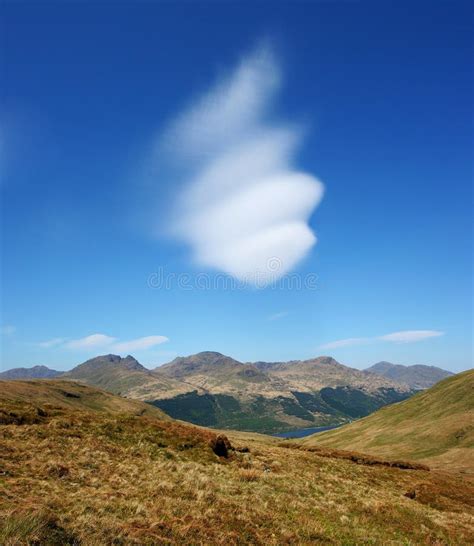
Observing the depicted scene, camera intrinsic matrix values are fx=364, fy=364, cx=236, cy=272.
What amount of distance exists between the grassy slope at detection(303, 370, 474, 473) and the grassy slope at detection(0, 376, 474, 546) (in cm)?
6114

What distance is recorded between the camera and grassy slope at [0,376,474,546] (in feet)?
46.3

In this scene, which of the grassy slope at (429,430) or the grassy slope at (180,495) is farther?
the grassy slope at (429,430)

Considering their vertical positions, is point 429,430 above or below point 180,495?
below

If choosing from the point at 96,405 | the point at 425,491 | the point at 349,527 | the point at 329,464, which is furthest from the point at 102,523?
the point at 96,405

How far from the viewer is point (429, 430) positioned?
110875 millimetres

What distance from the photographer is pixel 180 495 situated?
63.8ft

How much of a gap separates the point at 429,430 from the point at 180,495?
116m

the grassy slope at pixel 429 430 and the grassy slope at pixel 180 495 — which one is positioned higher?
the grassy slope at pixel 180 495

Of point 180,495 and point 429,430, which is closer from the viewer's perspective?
point 180,495

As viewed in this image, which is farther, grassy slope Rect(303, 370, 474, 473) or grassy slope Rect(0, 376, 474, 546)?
grassy slope Rect(303, 370, 474, 473)

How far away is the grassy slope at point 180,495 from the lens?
555 inches

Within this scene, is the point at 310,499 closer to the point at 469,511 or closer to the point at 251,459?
the point at 251,459

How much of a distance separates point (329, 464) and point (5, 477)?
101 feet

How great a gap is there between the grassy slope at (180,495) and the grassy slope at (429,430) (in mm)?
61143
